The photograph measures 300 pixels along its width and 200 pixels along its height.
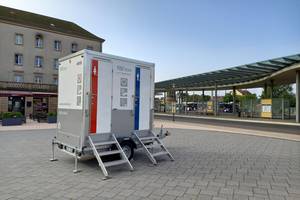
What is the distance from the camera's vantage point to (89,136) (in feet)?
22.8

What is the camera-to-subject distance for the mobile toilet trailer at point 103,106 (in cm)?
694

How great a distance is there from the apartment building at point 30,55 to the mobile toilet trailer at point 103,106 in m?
27.7

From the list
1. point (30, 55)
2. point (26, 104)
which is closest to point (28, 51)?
point (30, 55)

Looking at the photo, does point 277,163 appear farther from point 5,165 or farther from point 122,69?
point 5,165

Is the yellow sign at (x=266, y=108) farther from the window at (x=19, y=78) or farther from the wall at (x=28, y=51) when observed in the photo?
the window at (x=19, y=78)

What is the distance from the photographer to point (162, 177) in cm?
635

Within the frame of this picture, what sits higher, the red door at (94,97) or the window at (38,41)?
the window at (38,41)

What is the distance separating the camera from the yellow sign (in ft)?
105

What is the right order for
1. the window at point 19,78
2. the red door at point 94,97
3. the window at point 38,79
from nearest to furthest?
1. the red door at point 94,97
2. the window at point 19,78
3. the window at point 38,79

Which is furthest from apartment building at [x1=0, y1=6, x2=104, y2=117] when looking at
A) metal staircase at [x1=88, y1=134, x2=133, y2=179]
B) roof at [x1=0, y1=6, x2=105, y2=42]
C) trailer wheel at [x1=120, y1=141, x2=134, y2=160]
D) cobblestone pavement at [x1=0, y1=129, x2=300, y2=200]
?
metal staircase at [x1=88, y1=134, x2=133, y2=179]

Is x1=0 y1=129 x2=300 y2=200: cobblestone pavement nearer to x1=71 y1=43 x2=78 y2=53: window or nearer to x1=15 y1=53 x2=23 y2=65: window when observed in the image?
x1=15 y1=53 x2=23 y2=65: window

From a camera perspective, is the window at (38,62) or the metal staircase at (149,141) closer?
the metal staircase at (149,141)

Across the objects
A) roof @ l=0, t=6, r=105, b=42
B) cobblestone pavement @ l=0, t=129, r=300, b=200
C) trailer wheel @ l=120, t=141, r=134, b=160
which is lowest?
cobblestone pavement @ l=0, t=129, r=300, b=200

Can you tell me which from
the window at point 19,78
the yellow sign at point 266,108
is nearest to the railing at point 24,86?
the window at point 19,78
